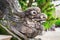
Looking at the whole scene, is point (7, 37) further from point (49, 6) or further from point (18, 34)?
point (49, 6)

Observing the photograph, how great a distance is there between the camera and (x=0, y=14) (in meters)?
3.40

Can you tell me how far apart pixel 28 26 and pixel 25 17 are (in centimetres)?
19

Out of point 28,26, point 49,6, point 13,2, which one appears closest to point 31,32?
point 28,26

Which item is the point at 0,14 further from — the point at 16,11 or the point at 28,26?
the point at 28,26

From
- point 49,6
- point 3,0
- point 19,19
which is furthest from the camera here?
point 49,6

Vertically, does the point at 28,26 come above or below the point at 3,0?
below

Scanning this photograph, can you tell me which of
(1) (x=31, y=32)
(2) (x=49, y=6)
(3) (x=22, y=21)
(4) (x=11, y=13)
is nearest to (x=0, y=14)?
(4) (x=11, y=13)

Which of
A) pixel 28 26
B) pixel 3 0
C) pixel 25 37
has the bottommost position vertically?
pixel 25 37

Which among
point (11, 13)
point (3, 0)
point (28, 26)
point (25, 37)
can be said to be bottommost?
point (25, 37)

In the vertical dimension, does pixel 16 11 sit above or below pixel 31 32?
above

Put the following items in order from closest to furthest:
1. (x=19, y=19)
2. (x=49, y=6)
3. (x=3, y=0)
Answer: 1. (x=3, y=0)
2. (x=19, y=19)
3. (x=49, y=6)

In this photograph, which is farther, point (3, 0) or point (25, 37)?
point (25, 37)

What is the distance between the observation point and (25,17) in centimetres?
358

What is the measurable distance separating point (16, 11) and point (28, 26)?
15.3 inches
